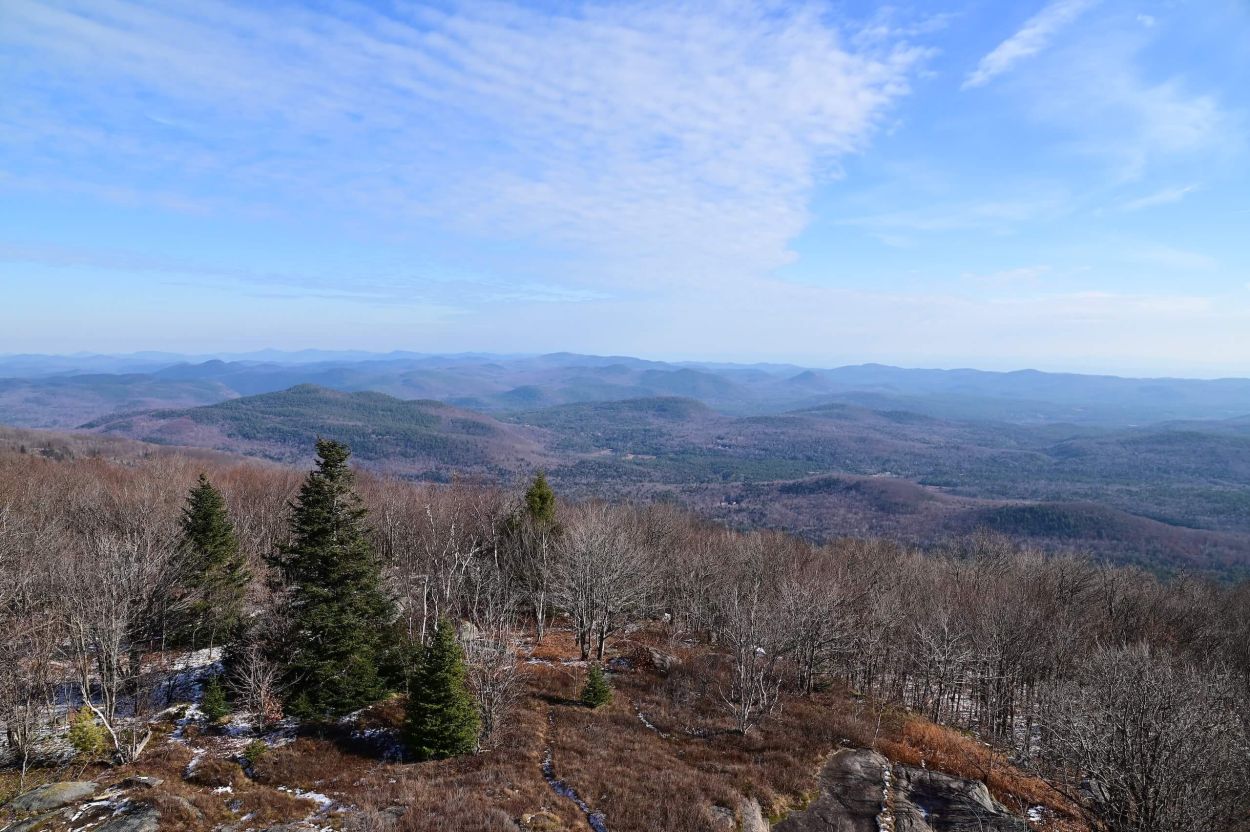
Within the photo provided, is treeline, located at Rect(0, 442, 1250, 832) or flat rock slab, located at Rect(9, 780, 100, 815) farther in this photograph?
treeline, located at Rect(0, 442, 1250, 832)

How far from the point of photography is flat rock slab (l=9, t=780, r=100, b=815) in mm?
16219

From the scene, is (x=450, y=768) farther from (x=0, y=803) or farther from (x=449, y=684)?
(x=0, y=803)

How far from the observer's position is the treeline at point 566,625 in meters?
19.3

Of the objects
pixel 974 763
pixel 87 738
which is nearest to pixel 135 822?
pixel 87 738

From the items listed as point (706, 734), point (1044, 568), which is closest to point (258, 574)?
point (706, 734)

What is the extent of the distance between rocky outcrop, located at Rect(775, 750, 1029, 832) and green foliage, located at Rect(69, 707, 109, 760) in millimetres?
24174

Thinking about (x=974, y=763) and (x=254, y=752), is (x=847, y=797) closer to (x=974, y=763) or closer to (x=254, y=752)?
(x=974, y=763)

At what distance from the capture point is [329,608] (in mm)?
24375

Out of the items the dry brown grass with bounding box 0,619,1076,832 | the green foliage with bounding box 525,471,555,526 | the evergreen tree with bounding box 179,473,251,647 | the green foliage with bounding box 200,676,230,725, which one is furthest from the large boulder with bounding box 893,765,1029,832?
the evergreen tree with bounding box 179,473,251,647

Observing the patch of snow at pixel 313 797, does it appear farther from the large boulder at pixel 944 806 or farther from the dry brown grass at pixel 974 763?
the dry brown grass at pixel 974 763

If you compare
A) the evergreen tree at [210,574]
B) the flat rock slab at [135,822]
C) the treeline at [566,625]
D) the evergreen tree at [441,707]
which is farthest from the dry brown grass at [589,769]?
the evergreen tree at [210,574]

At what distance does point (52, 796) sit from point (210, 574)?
49.4 feet

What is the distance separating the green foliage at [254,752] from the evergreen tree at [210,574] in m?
8.20

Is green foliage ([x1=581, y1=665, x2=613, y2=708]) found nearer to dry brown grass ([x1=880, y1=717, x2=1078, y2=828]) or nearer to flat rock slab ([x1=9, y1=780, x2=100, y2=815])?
dry brown grass ([x1=880, y1=717, x2=1078, y2=828])
